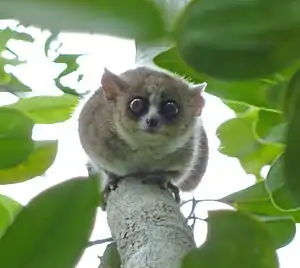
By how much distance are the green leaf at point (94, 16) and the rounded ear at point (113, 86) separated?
1510 millimetres

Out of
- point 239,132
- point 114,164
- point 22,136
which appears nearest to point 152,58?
point 22,136

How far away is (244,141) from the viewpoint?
787 mm

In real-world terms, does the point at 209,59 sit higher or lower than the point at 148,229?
higher

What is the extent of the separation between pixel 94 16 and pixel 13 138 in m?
0.28

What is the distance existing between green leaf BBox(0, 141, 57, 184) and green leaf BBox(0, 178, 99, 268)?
14.2 inches

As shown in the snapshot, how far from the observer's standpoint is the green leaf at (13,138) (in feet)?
1.64

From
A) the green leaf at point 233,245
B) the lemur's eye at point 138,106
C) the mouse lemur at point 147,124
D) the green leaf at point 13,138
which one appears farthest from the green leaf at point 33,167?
the lemur's eye at point 138,106

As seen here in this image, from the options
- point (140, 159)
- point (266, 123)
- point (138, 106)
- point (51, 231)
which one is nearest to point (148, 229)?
point (266, 123)

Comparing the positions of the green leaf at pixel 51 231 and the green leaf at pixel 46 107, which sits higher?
the green leaf at pixel 51 231

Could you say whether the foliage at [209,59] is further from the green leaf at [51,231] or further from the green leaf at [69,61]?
the green leaf at [69,61]

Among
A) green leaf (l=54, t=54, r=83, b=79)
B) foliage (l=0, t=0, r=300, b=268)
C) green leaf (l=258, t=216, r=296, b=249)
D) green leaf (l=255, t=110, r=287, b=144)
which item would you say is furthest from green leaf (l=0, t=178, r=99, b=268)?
green leaf (l=54, t=54, r=83, b=79)

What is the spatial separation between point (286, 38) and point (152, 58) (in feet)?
0.63

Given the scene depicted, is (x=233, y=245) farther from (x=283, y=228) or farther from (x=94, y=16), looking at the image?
(x=283, y=228)

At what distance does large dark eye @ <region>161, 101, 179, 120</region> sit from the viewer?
1.87 metres
